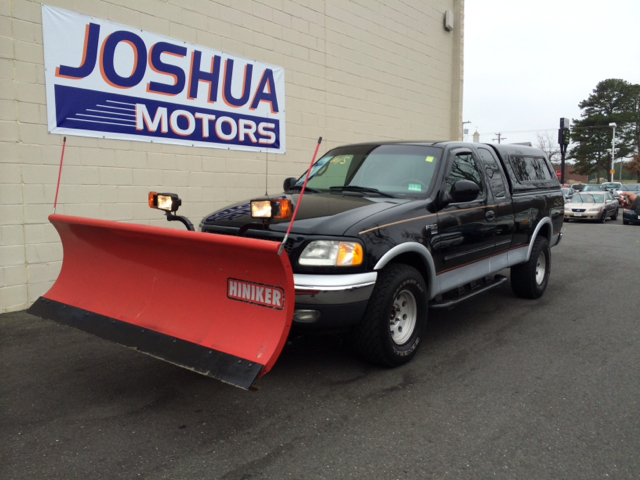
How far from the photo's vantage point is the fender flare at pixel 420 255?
3.96 m

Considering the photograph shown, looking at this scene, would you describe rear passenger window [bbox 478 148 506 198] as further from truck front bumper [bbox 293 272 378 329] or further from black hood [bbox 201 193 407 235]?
truck front bumper [bbox 293 272 378 329]

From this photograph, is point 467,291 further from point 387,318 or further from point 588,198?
point 588,198

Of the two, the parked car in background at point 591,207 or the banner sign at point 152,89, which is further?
the parked car in background at point 591,207

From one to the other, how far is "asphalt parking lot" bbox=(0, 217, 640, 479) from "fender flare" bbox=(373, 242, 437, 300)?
0.65 meters

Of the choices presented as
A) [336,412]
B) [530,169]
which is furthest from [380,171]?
[530,169]

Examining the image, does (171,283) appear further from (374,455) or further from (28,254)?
(28,254)

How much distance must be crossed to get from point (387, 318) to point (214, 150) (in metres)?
5.02

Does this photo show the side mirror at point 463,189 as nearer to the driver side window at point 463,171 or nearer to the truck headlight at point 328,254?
the driver side window at point 463,171

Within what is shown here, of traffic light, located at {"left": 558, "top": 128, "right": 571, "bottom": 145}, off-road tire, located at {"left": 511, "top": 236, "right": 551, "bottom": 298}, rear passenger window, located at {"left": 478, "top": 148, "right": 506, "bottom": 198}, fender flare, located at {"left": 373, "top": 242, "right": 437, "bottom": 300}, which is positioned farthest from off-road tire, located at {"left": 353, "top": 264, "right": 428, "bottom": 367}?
traffic light, located at {"left": 558, "top": 128, "right": 571, "bottom": 145}

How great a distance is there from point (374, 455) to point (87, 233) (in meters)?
2.88

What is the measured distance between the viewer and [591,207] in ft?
73.3

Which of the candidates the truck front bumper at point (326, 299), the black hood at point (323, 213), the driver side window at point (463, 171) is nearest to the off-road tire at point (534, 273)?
the driver side window at point (463, 171)

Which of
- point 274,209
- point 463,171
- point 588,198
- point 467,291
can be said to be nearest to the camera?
point 274,209

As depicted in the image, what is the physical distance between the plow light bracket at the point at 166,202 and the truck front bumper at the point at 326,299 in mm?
1285
